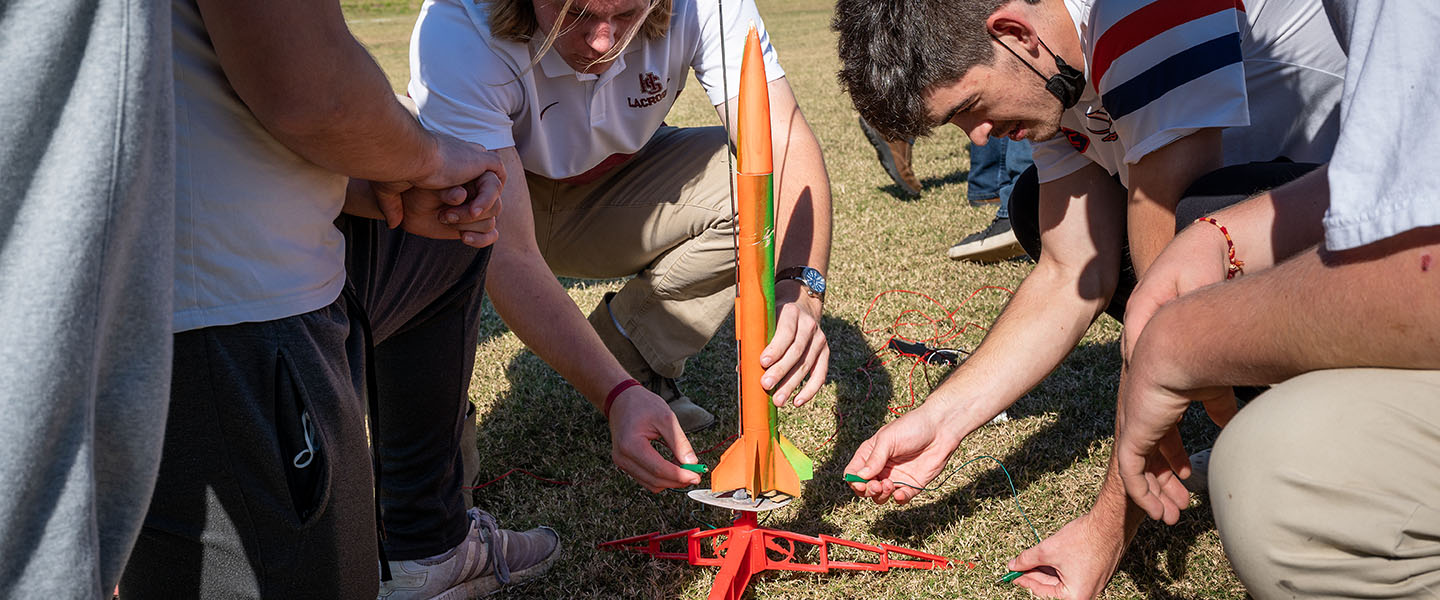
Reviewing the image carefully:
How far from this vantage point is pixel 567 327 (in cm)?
241

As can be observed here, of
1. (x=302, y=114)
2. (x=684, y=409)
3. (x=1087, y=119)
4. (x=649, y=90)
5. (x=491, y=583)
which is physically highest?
(x=302, y=114)

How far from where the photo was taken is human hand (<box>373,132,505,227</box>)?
71.6 inches

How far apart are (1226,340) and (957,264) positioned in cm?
357

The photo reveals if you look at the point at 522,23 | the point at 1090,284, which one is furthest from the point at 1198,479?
the point at 522,23

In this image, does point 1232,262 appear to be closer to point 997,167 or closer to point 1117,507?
point 1117,507

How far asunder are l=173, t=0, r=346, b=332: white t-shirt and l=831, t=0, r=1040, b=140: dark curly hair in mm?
1469

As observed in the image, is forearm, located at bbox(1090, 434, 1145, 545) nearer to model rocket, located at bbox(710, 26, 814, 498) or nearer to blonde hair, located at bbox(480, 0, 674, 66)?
model rocket, located at bbox(710, 26, 814, 498)

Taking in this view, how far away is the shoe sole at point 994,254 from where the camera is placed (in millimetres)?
4844

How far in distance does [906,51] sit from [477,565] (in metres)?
1.66

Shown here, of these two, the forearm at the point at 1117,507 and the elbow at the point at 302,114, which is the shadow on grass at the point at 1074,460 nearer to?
the forearm at the point at 1117,507

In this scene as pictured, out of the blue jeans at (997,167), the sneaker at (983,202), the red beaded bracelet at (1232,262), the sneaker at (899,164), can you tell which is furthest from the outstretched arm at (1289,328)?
the sneaker at (899,164)

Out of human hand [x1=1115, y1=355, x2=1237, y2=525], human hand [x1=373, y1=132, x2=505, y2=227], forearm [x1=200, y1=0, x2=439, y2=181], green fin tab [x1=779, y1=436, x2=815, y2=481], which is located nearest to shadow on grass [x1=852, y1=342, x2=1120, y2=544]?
green fin tab [x1=779, y1=436, x2=815, y2=481]

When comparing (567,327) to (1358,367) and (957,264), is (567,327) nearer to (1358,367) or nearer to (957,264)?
(1358,367)

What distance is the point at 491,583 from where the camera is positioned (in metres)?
2.60
